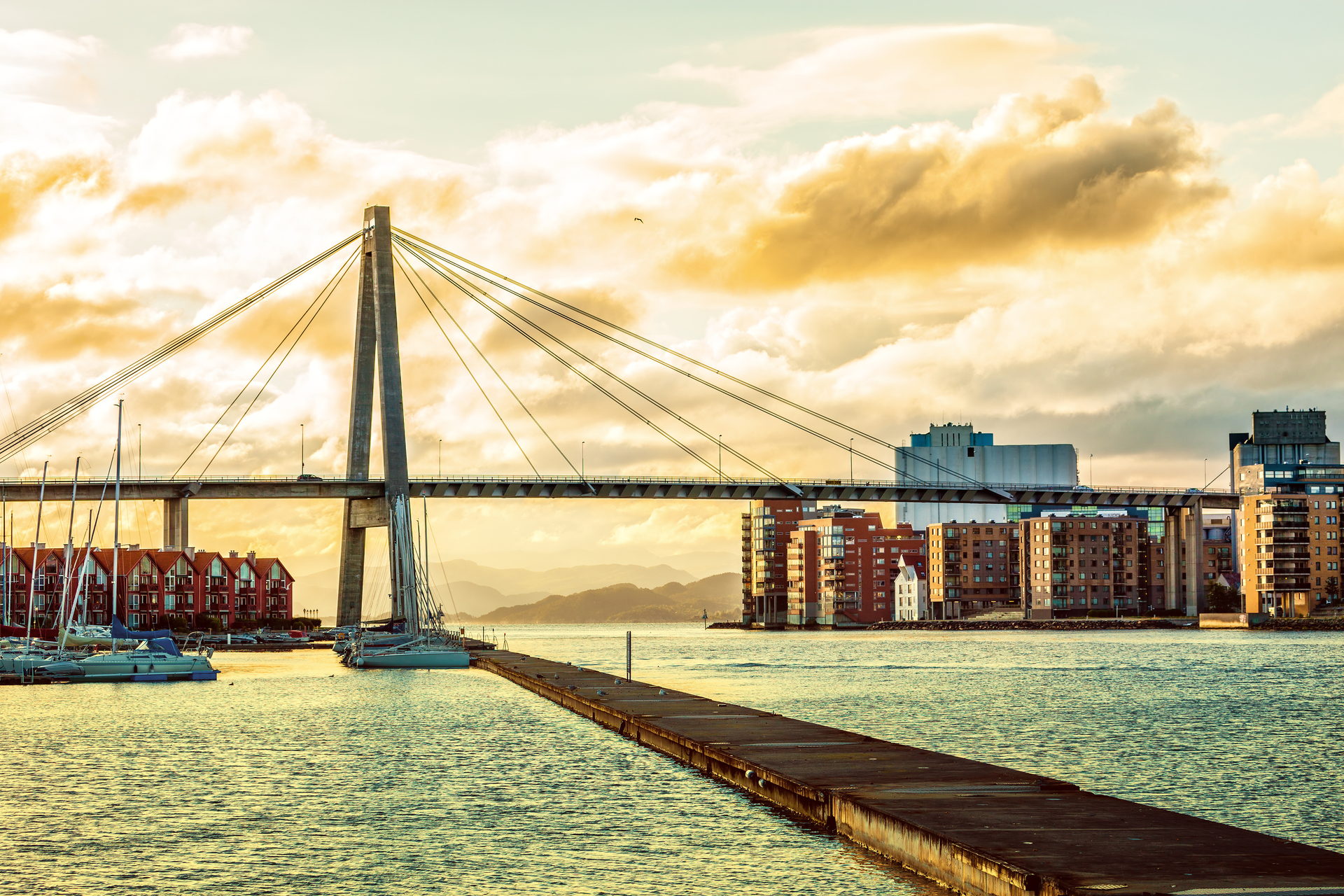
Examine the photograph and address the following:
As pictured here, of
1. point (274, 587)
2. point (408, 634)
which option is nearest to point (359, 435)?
point (408, 634)

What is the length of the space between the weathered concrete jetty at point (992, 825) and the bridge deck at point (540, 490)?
8315 centimetres

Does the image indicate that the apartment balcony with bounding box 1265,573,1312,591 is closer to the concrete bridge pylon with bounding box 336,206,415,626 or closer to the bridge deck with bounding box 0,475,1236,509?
the bridge deck with bounding box 0,475,1236,509

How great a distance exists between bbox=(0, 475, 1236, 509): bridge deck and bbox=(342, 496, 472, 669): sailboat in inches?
593

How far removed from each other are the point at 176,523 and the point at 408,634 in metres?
48.8

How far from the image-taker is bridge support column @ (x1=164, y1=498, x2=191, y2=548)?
12912cm

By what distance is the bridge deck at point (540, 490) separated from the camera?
124 metres

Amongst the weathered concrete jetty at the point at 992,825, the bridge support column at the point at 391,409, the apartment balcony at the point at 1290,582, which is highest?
the bridge support column at the point at 391,409

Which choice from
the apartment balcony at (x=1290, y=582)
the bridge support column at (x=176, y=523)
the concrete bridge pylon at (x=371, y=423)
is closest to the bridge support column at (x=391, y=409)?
the concrete bridge pylon at (x=371, y=423)

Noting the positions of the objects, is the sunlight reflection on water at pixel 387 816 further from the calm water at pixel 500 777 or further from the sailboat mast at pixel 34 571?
the sailboat mast at pixel 34 571

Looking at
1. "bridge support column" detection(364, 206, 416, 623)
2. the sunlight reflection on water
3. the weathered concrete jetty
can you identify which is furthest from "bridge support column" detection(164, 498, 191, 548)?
the weathered concrete jetty

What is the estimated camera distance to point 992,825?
2127 cm

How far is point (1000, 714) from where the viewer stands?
5200cm

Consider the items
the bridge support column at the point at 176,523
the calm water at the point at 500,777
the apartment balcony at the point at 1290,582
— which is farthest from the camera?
the apartment balcony at the point at 1290,582

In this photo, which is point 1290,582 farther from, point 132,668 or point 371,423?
point 132,668
